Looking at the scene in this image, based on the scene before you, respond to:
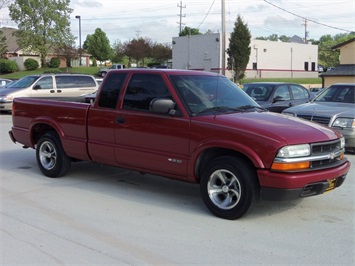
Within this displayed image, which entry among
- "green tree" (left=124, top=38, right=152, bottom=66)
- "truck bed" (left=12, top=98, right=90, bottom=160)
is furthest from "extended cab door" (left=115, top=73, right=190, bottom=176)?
"green tree" (left=124, top=38, right=152, bottom=66)

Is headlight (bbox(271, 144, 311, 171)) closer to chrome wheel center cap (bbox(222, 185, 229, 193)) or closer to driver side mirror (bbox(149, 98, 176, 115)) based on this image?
chrome wheel center cap (bbox(222, 185, 229, 193))

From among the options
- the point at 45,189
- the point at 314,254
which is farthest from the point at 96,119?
the point at 314,254

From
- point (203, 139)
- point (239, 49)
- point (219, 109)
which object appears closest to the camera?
point (203, 139)

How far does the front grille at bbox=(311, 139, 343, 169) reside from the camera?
16.7ft

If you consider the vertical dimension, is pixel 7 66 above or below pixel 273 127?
above

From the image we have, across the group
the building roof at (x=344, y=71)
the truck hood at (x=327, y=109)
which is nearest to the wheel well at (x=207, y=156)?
the truck hood at (x=327, y=109)

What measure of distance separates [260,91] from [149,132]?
7.81 meters

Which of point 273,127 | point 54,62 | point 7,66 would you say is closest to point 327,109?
point 273,127

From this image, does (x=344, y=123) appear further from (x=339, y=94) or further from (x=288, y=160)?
(x=288, y=160)

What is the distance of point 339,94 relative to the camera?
35.9 ft

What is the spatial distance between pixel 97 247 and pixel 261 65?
193ft

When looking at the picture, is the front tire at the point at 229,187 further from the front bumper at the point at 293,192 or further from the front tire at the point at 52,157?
the front tire at the point at 52,157

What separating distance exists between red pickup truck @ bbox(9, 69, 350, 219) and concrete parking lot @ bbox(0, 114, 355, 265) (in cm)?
41

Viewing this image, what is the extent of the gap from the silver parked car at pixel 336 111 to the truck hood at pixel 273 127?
426cm
